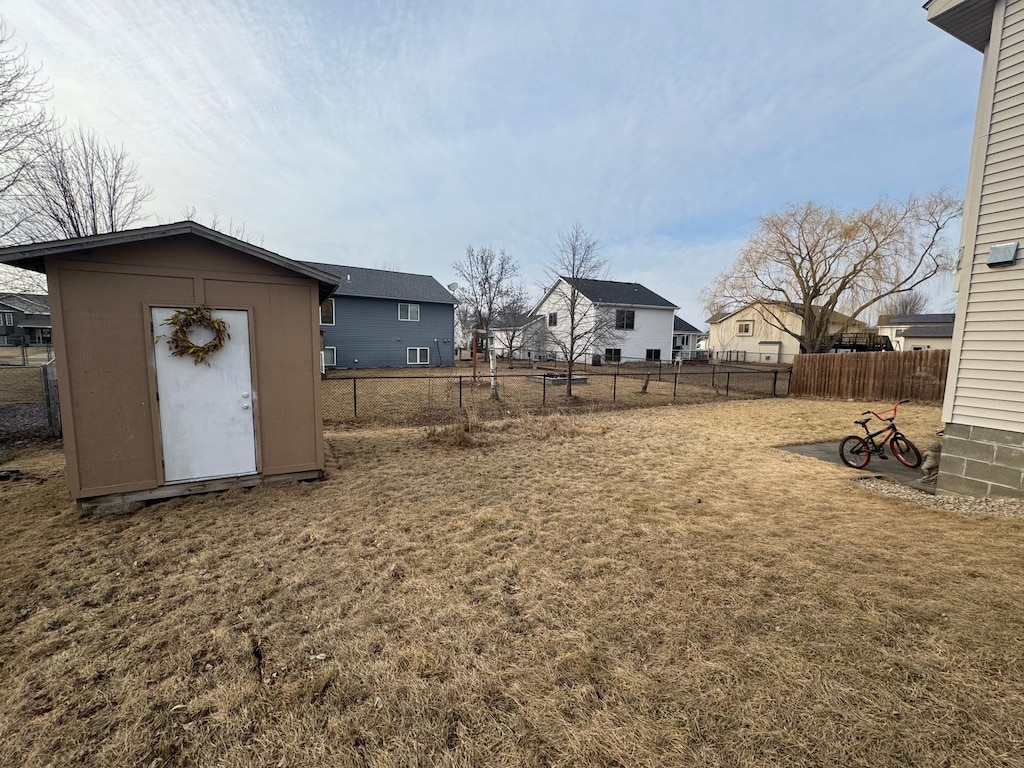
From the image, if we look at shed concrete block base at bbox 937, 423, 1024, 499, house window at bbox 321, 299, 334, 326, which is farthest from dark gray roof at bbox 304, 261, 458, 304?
shed concrete block base at bbox 937, 423, 1024, 499

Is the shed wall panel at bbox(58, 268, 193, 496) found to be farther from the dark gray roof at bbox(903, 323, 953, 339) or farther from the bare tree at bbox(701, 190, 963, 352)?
the dark gray roof at bbox(903, 323, 953, 339)

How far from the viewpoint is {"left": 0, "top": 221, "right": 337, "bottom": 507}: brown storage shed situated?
434cm

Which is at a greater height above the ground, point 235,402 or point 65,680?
point 235,402

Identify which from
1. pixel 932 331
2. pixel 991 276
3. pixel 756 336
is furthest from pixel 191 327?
pixel 932 331

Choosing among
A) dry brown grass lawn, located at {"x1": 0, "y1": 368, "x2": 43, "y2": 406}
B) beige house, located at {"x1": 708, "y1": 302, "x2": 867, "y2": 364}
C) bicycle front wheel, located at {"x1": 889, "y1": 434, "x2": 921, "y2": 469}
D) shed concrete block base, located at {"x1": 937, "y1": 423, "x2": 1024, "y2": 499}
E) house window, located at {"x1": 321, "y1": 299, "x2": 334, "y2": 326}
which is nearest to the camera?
shed concrete block base, located at {"x1": 937, "y1": 423, "x2": 1024, "y2": 499}

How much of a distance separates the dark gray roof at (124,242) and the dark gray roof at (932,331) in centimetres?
4397

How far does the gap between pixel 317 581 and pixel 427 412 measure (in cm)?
764

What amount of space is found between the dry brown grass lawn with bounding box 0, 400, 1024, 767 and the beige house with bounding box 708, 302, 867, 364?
35.1 m

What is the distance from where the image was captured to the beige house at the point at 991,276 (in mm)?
4496

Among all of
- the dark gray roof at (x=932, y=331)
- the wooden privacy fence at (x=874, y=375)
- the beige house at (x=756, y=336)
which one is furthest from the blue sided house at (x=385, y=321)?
the dark gray roof at (x=932, y=331)

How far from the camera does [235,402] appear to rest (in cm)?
507

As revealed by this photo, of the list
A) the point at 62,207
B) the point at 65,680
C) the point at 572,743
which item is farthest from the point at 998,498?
the point at 62,207

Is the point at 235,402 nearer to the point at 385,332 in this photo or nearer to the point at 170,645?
the point at 170,645

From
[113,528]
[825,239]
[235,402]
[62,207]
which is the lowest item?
[113,528]
